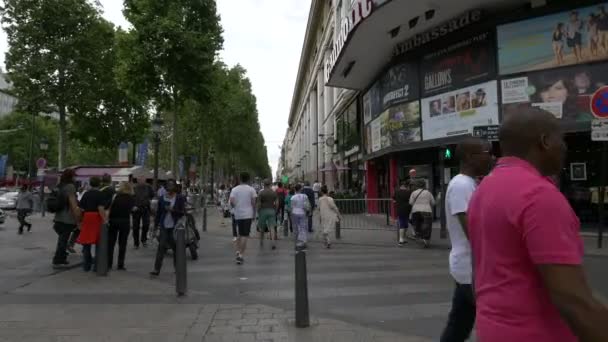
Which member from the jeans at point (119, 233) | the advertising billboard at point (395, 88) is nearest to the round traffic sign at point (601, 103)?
the advertising billboard at point (395, 88)

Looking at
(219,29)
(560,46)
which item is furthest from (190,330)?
(219,29)

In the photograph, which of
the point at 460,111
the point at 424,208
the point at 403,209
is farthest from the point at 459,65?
the point at 424,208

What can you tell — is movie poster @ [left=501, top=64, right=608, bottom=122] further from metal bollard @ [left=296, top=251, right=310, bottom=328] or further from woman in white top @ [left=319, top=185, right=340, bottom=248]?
metal bollard @ [left=296, top=251, right=310, bottom=328]

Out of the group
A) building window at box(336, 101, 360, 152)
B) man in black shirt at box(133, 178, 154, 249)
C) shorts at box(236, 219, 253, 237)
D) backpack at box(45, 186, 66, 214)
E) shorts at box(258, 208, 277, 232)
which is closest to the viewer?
backpack at box(45, 186, 66, 214)

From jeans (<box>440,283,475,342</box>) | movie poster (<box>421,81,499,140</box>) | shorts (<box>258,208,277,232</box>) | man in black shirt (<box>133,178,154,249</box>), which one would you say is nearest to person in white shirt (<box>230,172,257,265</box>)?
shorts (<box>258,208,277,232</box>)

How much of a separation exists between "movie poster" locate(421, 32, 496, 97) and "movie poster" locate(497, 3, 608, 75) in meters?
0.50

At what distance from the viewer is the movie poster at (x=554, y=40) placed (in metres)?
14.1

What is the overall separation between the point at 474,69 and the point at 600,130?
233 inches

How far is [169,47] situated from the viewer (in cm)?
2273

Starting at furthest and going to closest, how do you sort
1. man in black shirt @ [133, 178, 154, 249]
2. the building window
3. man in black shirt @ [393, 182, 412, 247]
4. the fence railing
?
the building window < the fence railing < man in black shirt @ [393, 182, 412, 247] < man in black shirt @ [133, 178, 154, 249]

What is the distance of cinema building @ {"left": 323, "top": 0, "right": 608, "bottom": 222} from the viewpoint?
14391 millimetres

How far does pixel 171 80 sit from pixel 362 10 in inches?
408

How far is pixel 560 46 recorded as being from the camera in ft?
48.2

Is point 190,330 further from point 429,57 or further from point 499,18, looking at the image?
point 429,57
